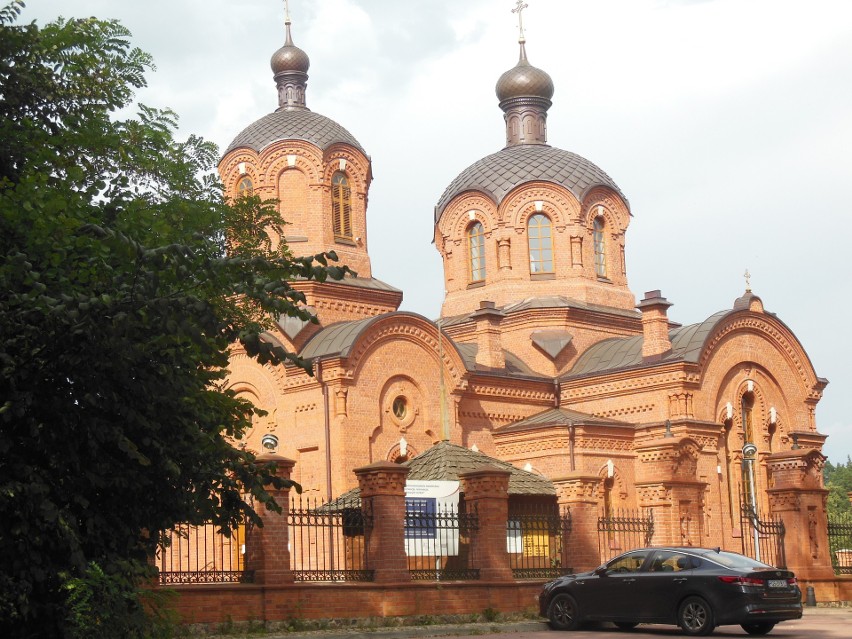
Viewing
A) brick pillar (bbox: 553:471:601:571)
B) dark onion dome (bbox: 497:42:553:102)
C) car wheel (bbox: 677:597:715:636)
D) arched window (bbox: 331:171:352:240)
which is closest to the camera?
car wheel (bbox: 677:597:715:636)

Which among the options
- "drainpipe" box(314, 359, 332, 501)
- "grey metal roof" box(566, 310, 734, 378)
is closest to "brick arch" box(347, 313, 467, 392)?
"drainpipe" box(314, 359, 332, 501)

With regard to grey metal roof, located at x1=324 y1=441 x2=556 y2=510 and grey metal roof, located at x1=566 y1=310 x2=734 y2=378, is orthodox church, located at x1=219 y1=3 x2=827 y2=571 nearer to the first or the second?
grey metal roof, located at x1=566 y1=310 x2=734 y2=378

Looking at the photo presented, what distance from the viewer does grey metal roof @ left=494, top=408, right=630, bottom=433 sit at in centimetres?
2906

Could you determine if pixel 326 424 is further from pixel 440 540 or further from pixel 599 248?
pixel 599 248

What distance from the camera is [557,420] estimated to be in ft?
96.1

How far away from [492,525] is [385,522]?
6.11ft

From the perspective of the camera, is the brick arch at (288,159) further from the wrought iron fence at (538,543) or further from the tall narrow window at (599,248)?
the wrought iron fence at (538,543)

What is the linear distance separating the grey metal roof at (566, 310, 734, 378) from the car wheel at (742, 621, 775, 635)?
47.9 ft

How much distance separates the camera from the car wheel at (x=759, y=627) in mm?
15203

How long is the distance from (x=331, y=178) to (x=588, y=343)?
Answer: 804 cm

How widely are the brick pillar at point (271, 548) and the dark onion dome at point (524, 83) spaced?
23.1m

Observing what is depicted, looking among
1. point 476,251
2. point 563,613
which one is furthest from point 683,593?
point 476,251

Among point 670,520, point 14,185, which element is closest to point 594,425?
point 670,520

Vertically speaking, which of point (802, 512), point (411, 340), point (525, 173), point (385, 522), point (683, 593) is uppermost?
point (525, 173)
